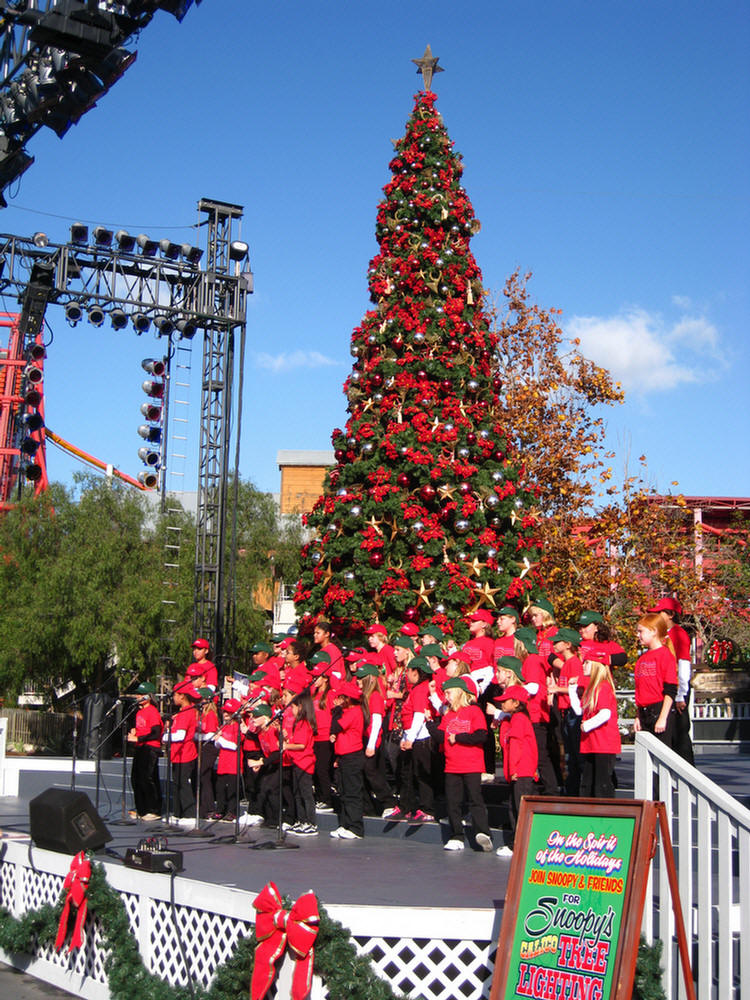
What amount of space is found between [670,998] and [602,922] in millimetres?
770

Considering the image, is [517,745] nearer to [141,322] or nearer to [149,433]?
[141,322]

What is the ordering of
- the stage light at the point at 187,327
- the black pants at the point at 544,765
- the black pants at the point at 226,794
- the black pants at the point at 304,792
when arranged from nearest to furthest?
the black pants at the point at 544,765 < the black pants at the point at 304,792 < the black pants at the point at 226,794 < the stage light at the point at 187,327

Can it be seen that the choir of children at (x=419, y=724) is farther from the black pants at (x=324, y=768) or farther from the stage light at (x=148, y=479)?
the stage light at (x=148, y=479)

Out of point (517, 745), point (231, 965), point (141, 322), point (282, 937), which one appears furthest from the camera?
point (141, 322)

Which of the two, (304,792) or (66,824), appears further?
(304,792)

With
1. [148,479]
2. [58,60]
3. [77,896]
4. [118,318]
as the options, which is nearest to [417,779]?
[77,896]

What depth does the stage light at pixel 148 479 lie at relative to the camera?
85.1 feet

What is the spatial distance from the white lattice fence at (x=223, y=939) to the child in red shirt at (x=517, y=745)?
277 cm

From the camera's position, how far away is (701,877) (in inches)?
204

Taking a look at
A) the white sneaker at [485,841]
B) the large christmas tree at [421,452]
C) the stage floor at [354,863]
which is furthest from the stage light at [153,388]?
the white sneaker at [485,841]

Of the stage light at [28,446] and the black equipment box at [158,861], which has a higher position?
the stage light at [28,446]

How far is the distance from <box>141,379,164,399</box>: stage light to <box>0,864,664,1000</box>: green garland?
744 inches

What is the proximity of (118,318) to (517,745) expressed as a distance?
16.3 metres

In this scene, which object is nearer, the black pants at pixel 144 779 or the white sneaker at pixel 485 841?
the white sneaker at pixel 485 841
